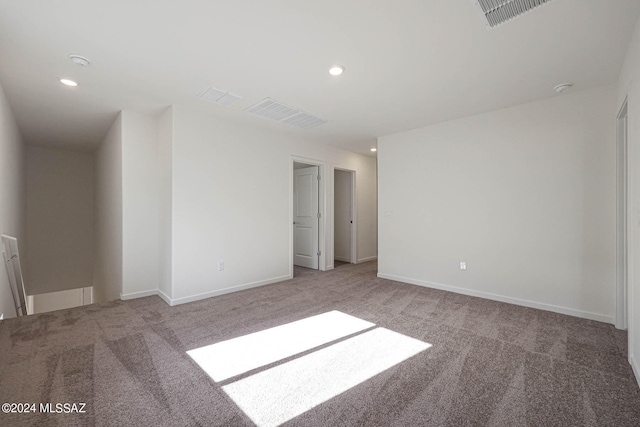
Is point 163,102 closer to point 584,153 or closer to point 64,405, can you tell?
point 64,405

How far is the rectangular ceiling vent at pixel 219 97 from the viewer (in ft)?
10.3

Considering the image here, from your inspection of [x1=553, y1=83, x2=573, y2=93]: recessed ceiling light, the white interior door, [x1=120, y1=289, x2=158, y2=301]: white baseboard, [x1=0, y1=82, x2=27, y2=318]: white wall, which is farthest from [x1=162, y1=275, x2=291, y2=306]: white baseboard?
[x1=553, y1=83, x2=573, y2=93]: recessed ceiling light

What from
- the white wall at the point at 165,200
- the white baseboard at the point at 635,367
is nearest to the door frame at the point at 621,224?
the white baseboard at the point at 635,367

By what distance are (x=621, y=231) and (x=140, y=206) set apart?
560 centimetres

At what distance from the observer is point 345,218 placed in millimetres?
6555

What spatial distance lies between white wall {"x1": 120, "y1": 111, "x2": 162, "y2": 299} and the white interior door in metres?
2.74

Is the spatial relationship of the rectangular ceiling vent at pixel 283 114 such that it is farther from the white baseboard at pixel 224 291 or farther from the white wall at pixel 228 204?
the white baseboard at pixel 224 291

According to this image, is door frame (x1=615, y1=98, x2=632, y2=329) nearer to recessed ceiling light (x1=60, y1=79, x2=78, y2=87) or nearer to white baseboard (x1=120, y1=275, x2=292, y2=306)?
white baseboard (x1=120, y1=275, x2=292, y2=306)

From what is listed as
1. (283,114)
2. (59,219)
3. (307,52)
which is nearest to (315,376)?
(307,52)

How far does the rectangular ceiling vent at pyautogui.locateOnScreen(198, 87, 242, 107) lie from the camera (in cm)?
313

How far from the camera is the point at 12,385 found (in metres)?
1.90

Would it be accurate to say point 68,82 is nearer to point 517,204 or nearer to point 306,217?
point 306,217

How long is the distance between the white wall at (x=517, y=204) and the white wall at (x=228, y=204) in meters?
1.95

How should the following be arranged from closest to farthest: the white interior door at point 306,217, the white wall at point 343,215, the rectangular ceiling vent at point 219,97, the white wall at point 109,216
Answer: the rectangular ceiling vent at point 219,97 < the white wall at point 109,216 < the white interior door at point 306,217 < the white wall at point 343,215
